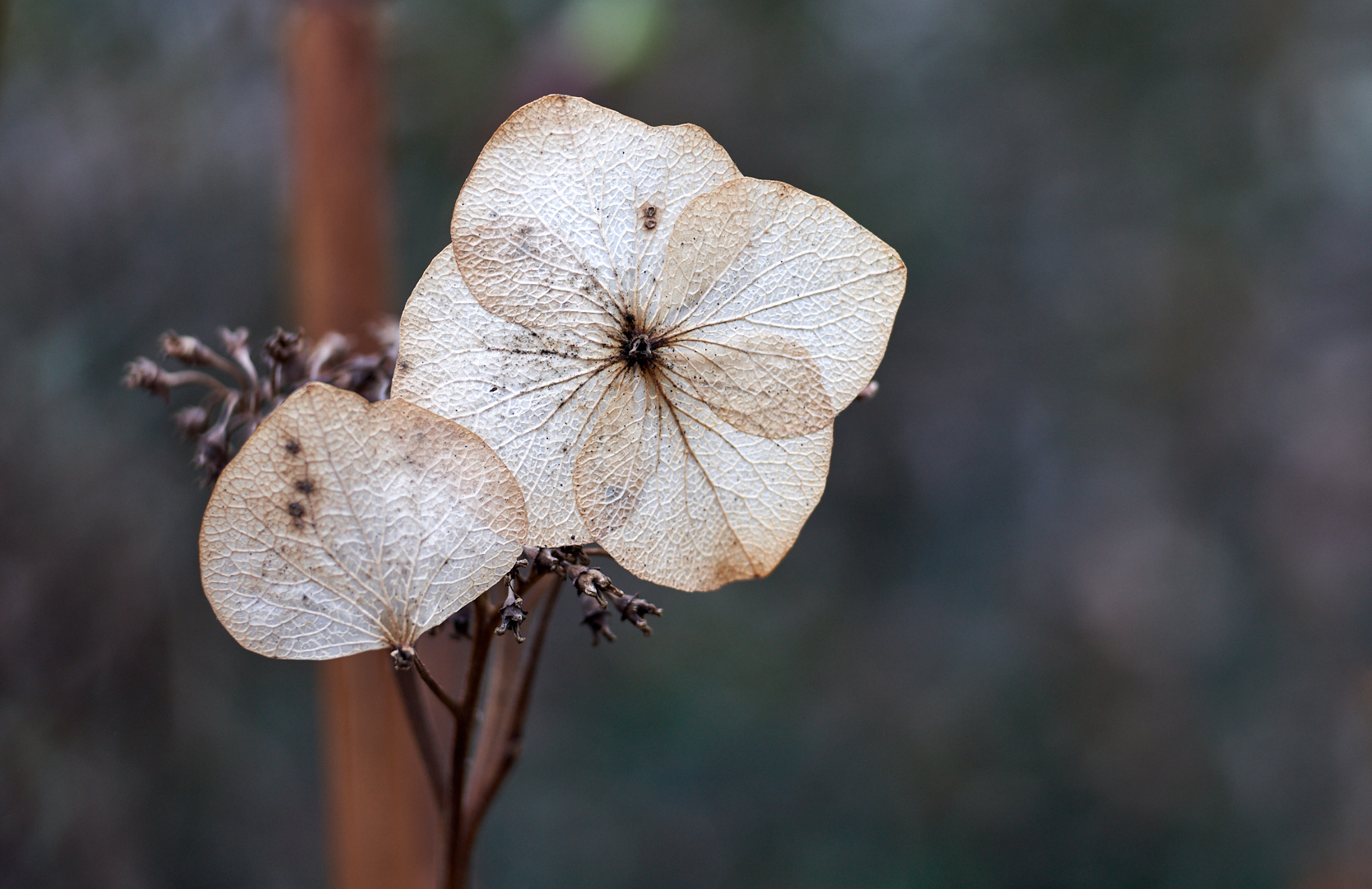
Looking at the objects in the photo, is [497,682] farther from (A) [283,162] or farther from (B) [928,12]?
(B) [928,12]

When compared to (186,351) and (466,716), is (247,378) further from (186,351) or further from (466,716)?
(466,716)

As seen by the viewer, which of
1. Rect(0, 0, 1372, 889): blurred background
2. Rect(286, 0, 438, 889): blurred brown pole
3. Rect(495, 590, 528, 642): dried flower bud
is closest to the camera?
Rect(495, 590, 528, 642): dried flower bud

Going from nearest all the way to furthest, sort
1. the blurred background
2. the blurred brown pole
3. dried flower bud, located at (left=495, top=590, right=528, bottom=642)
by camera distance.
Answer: dried flower bud, located at (left=495, top=590, right=528, bottom=642) < the blurred brown pole < the blurred background

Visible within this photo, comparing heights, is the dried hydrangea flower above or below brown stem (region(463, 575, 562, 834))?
above

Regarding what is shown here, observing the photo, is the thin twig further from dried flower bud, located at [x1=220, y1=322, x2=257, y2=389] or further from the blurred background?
the blurred background

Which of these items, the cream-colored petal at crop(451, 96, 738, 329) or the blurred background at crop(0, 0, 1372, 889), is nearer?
the cream-colored petal at crop(451, 96, 738, 329)

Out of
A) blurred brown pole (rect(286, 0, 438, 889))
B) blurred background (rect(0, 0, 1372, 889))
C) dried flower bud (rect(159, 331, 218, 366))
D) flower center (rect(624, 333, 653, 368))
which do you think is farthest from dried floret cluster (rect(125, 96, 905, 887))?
blurred background (rect(0, 0, 1372, 889))

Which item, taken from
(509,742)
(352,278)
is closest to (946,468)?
(352,278)
